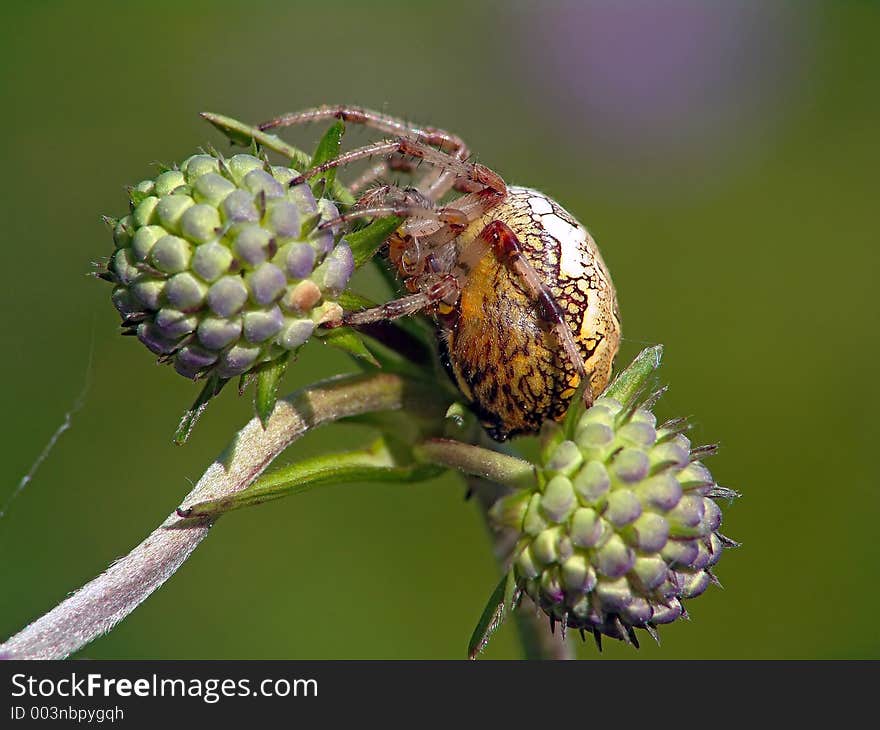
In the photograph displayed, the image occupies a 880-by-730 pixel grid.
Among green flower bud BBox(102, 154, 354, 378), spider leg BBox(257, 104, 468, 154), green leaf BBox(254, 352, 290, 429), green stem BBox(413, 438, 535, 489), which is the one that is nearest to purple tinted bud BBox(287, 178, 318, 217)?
green flower bud BBox(102, 154, 354, 378)

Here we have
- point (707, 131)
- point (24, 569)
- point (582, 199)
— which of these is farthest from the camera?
point (707, 131)

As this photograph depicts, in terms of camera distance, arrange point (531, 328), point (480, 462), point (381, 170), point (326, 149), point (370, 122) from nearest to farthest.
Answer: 1. point (326, 149)
2. point (480, 462)
3. point (531, 328)
4. point (370, 122)
5. point (381, 170)

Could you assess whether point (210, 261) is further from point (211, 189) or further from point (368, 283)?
point (368, 283)

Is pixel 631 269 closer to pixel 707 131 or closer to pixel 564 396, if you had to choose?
pixel 707 131

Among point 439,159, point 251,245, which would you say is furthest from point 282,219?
point 439,159

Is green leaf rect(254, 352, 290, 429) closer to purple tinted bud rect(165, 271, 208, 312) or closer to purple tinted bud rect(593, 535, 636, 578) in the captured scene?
purple tinted bud rect(165, 271, 208, 312)
